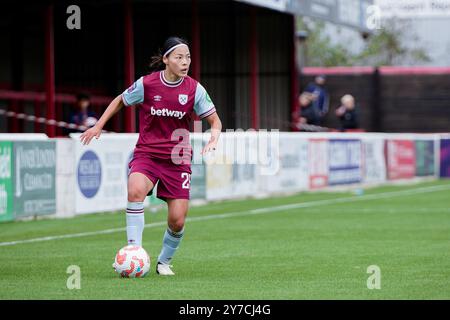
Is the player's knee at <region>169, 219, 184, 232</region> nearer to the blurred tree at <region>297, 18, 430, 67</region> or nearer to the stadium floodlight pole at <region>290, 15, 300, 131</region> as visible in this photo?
the stadium floodlight pole at <region>290, 15, 300, 131</region>

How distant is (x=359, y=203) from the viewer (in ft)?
74.6

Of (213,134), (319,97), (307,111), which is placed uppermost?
(319,97)

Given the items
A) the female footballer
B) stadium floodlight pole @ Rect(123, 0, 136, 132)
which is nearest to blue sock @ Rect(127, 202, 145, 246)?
the female footballer

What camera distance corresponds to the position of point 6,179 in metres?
17.0

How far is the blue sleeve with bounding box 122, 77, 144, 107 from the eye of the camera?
417 inches

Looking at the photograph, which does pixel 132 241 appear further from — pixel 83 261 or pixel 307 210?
pixel 307 210

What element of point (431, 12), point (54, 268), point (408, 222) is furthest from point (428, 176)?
point (54, 268)

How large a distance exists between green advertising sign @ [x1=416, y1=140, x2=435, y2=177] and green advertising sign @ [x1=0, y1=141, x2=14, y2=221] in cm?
1815

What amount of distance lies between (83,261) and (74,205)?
667cm

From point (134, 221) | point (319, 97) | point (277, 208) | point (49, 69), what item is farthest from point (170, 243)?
point (319, 97)

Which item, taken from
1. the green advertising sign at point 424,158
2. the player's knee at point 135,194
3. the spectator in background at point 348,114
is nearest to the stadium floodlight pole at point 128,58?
the spectator in background at point 348,114

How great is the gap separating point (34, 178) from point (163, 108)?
25.0ft

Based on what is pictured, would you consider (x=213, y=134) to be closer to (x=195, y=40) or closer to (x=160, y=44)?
(x=195, y=40)

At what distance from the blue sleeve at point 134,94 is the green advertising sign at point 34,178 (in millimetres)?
6984
